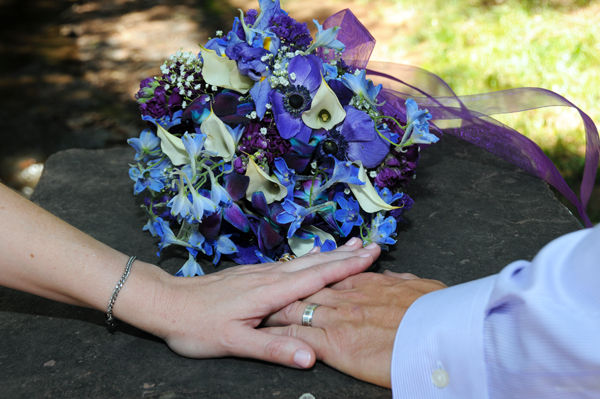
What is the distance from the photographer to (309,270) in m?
1.22

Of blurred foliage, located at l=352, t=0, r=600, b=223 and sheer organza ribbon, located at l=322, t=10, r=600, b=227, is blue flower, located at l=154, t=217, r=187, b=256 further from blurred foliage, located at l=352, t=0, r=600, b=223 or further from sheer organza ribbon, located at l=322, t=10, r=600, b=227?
blurred foliage, located at l=352, t=0, r=600, b=223

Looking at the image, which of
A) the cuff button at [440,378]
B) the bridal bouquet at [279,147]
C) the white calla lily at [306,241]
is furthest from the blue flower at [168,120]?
the cuff button at [440,378]

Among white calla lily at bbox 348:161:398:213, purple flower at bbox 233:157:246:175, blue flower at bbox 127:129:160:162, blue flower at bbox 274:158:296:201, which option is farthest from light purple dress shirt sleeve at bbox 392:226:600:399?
blue flower at bbox 127:129:160:162

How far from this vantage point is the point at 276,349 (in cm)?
108

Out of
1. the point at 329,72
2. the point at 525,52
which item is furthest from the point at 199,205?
the point at 525,52

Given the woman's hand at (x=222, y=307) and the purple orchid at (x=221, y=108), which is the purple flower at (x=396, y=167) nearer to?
the woman's hand at (x=222, y=307)

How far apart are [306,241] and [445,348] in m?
0.55

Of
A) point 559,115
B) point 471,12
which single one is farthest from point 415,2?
point 559,115

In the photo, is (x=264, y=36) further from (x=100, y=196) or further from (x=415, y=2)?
(x=415, y=2)

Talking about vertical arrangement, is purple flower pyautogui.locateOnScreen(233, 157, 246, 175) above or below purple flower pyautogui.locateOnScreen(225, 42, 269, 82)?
Result: below

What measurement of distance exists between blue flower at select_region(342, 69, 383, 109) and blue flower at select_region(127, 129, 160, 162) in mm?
587

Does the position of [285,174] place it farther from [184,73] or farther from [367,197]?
[184,73]

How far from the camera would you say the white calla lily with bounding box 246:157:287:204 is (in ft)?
4.03

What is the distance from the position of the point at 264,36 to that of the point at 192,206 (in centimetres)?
48
